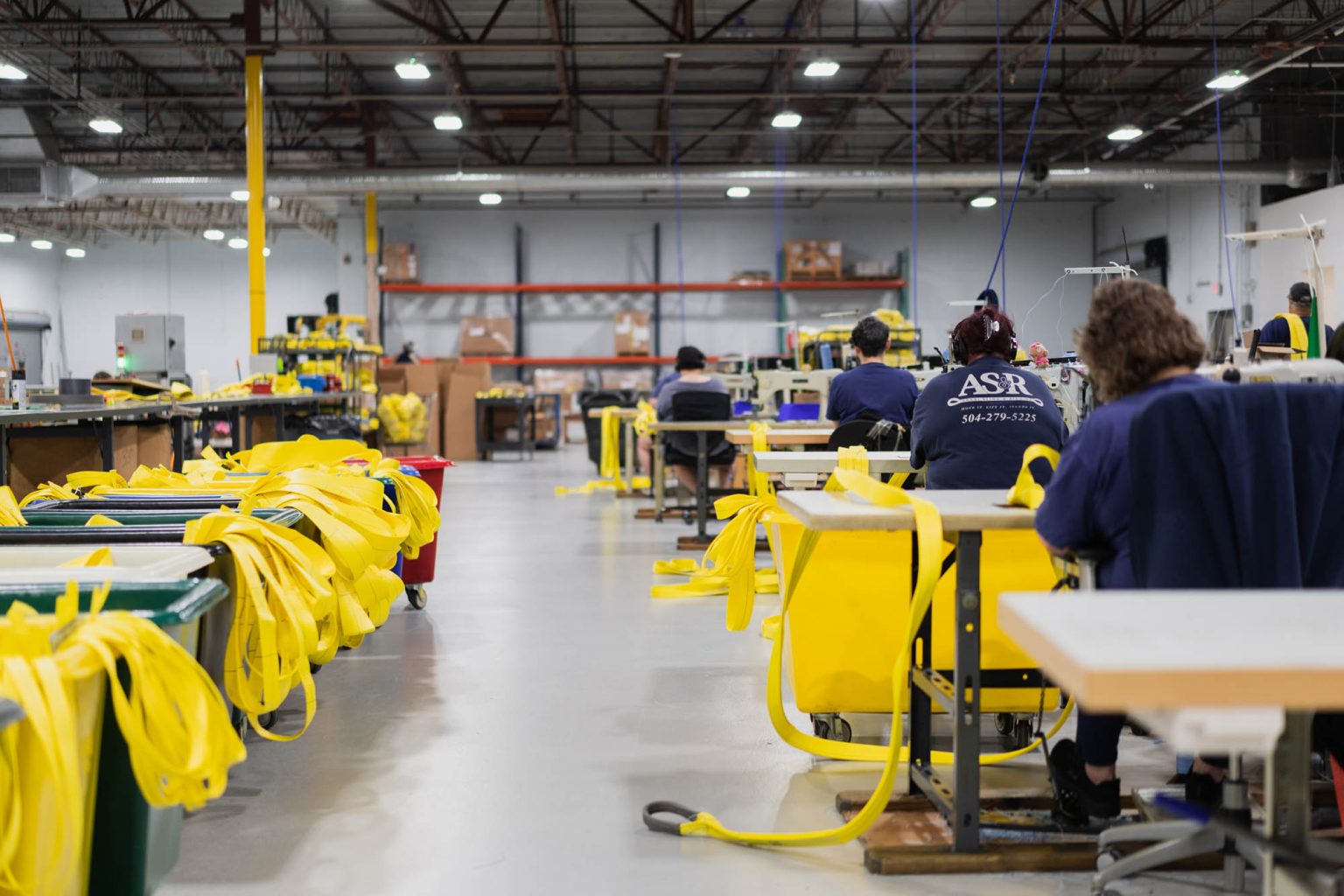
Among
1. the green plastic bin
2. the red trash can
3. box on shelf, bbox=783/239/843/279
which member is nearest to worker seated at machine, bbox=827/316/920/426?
the red trash can

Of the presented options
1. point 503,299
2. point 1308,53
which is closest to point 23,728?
point 1308,53

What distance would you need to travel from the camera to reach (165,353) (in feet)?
36.5

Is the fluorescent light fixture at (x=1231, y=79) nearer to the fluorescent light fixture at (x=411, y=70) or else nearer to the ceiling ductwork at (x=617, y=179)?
the ceiling ductwork at (x=617, y=179)

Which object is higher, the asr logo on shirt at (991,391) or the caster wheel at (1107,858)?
the asr logo on shirt at (991,391)

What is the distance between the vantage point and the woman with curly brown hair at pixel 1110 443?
2.00m

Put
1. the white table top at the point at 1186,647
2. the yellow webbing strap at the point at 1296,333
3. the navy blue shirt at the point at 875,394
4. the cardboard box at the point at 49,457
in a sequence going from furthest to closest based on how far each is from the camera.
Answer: the cardboard box at the point at 49,457, the navy blue shirt at the point at 875,394, the yellow webbing strap at the point at 1296,333, the white table top at the point at 1186,647

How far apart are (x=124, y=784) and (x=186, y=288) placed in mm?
23066

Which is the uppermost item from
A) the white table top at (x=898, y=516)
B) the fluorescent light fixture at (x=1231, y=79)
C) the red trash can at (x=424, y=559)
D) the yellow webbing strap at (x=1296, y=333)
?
the fluorescent light fixture at (x=1231, y=79)

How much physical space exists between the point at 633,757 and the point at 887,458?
1139 millimetres

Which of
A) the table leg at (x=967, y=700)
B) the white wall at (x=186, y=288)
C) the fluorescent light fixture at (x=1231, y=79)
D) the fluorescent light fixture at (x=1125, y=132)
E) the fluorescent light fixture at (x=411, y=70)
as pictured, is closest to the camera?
the table leg at (x=967, y=700)

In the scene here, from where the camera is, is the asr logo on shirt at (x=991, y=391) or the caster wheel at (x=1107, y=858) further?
the asr logo on shirt at (x=991, y=391)

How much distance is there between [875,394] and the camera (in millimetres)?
5066

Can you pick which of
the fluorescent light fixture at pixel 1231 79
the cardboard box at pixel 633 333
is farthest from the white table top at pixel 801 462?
the cardboard box at pixel 633 333

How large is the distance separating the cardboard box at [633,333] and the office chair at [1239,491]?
17.0 meters
